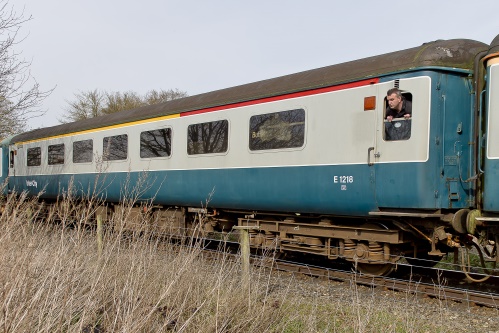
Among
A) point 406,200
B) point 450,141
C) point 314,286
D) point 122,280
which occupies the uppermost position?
point 450,141

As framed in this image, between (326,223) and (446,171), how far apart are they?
197cm

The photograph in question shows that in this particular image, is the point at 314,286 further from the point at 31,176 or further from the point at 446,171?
the point at 31,176

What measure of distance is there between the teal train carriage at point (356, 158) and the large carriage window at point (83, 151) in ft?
11.7

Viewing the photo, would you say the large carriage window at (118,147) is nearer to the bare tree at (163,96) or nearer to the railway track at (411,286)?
the railway track at (411,286)

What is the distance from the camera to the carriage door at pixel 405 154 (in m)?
6.05

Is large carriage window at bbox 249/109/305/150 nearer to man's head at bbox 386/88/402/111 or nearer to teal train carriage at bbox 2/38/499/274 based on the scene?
teal train carriage at bbox 2/38/499/274

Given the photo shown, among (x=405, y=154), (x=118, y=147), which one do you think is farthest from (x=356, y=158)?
(x=118, y=147)

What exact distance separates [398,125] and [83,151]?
29.1 feet

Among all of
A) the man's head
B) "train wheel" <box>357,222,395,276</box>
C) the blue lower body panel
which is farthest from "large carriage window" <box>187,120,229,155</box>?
the man's head

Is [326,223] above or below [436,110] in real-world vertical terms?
below

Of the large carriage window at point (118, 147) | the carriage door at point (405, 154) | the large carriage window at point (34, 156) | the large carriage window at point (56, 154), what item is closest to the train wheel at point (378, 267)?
A: the carriage door at point (405, 154)

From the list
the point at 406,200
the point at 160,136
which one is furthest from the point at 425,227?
the point at 160,136

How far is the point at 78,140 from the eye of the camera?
1276 centimetres

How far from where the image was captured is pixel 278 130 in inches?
304
